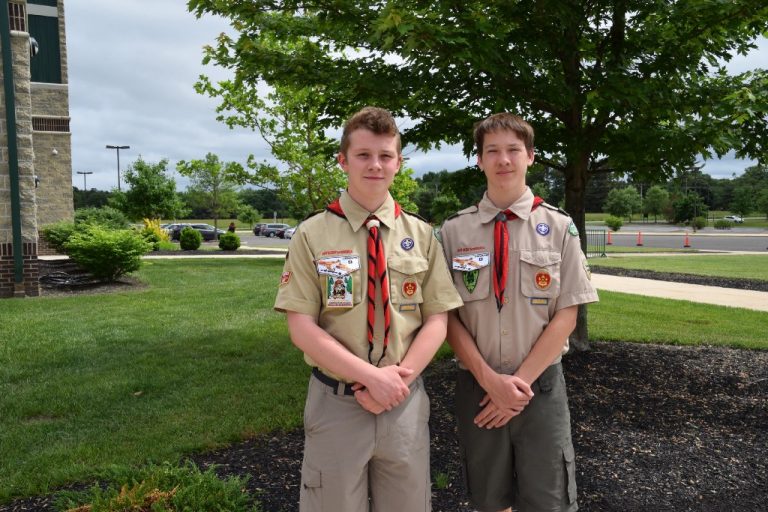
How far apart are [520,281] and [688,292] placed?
34.7 ft

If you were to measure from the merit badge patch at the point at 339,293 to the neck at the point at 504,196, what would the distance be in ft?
2.41

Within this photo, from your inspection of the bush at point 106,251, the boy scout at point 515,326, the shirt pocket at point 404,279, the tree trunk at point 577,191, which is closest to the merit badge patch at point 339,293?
the shirt pocket at point 404,279

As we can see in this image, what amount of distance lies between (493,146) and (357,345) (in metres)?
0.95

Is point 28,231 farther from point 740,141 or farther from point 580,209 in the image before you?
point 740,141

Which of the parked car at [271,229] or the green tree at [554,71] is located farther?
the parked car at [271,229]

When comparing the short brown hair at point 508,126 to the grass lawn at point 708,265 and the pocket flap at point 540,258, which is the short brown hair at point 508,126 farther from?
the grass lawn at point 708,265

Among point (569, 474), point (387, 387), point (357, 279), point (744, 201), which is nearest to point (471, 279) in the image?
point (357, 279)

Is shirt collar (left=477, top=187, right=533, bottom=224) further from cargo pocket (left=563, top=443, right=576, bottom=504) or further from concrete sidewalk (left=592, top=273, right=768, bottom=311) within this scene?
concrete sidewalk (left=592, top=273, right=768, bottom=311)

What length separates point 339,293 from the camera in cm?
221

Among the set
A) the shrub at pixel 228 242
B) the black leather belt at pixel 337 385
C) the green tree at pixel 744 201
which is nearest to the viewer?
the black leather belt at pixel 337 385

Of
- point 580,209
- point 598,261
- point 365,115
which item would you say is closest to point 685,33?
point 580,209

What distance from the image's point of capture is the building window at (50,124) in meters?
21.6

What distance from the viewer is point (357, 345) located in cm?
221

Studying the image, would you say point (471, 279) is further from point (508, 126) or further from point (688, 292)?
point (688, 292)
